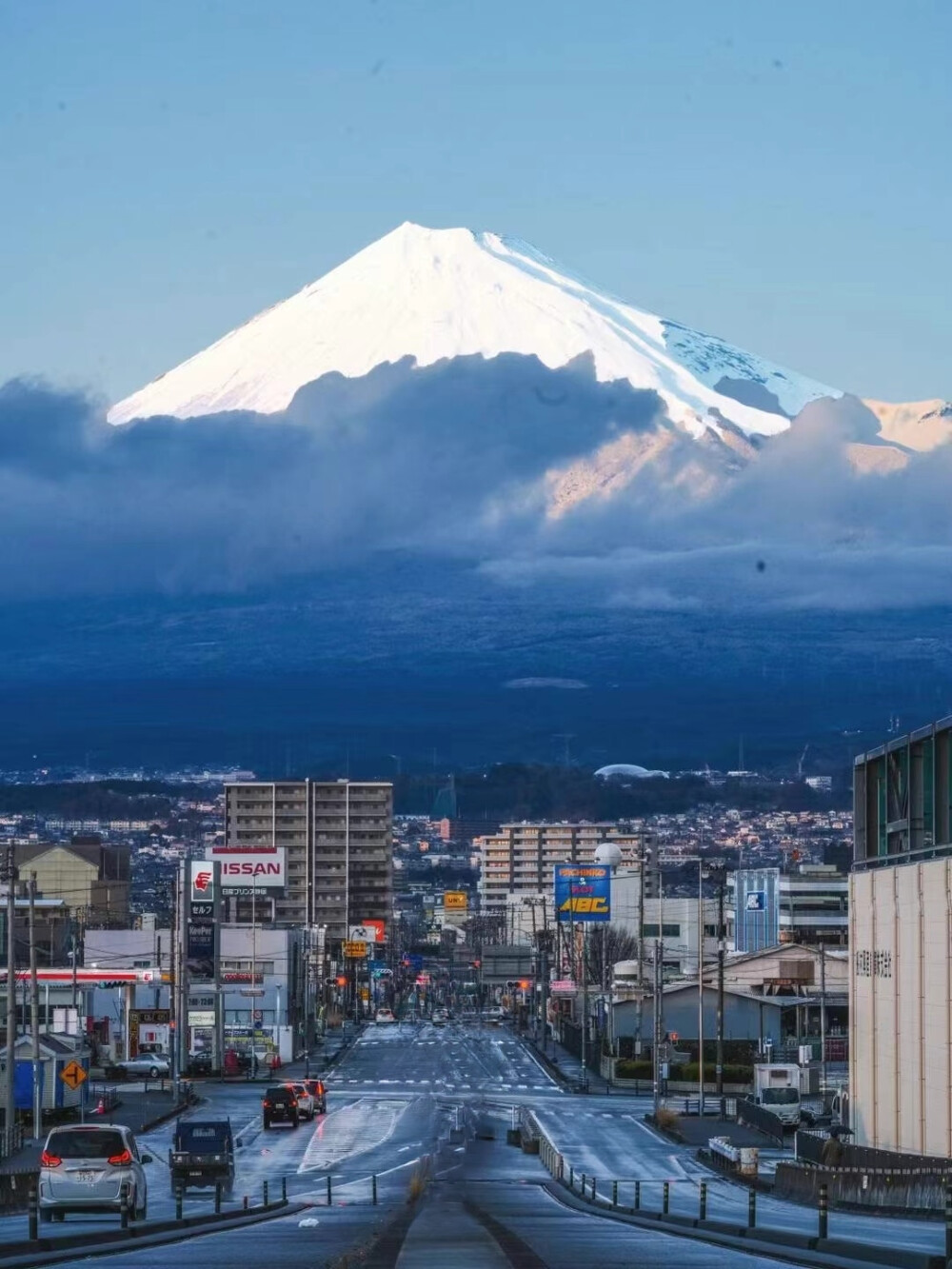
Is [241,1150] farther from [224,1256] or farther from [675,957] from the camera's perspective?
[675,957]

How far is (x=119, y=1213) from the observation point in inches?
1645

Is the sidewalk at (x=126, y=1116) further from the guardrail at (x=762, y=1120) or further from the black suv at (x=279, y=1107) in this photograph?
the guardrail at (x=762, y=1120)

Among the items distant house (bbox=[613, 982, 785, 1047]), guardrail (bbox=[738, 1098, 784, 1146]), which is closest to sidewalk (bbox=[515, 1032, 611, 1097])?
distant house (bbox=[613, 982, 785, 1047])

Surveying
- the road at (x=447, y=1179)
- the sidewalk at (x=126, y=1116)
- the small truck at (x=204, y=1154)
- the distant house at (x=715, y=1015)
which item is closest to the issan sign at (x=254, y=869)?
the road at (x=447, y=1179)

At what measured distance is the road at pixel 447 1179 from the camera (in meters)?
33.2

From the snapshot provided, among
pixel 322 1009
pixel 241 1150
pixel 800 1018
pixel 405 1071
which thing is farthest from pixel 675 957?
pixel 241 1150

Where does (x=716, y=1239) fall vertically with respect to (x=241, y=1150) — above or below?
Result: above

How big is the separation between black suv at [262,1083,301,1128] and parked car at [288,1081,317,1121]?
1628 millimetres

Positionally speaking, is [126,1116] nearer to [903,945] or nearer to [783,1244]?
[903,945]

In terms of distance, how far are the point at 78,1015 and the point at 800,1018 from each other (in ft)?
156

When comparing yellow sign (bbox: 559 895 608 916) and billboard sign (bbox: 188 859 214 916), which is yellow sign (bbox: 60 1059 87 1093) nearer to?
billboard sign (bbox: 188 859 214 916)

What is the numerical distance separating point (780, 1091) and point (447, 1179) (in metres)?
30.5

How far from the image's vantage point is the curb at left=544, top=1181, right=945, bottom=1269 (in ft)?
96.5

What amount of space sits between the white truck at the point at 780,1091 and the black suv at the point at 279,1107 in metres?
18.3
